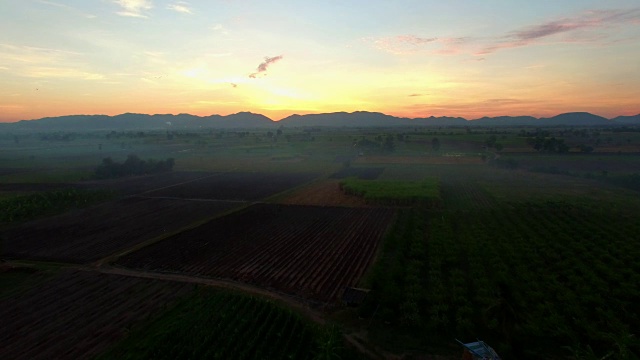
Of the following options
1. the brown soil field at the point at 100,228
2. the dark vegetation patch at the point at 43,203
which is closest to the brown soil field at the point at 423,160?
the brown soil field at the point at 100,228

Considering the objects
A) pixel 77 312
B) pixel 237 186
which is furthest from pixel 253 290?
pixel 237 186

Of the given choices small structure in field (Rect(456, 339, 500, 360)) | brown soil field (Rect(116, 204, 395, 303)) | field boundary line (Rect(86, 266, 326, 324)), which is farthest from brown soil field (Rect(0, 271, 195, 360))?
small structure in field (Rect(456, 339, 500, 360))

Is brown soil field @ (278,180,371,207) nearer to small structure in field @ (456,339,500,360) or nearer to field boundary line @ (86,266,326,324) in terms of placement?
field boundary line @ (86,266,326,324)

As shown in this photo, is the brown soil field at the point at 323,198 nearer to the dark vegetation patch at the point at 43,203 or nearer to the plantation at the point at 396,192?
the plantation at the point at 396,192

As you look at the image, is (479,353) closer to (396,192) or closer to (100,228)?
(396,192)

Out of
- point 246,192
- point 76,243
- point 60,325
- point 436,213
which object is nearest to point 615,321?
point 436,213

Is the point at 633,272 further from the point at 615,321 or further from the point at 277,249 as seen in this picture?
the point at 277,249
